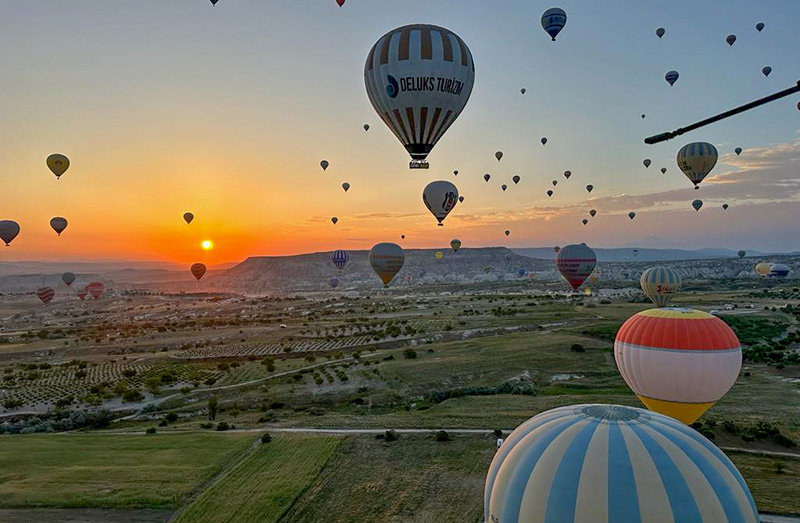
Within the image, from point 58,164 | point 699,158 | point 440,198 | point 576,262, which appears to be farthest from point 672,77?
point 58,164

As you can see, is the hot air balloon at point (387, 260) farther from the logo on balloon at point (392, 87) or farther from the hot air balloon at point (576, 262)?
the logo on balloon at point (392, 87)

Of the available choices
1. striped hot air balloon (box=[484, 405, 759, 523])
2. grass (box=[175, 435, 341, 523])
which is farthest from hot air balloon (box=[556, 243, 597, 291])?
striped hot air balloon (box=[484, 405, 759, 523])

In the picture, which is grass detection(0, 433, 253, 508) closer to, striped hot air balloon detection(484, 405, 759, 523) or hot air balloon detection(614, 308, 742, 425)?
striped hot air balloon detection(484, 405, 759, 523)

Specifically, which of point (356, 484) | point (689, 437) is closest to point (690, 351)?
point (689, 437)

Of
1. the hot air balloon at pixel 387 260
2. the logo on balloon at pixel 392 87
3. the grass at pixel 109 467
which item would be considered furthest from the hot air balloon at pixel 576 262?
the grass at pixel 109 467

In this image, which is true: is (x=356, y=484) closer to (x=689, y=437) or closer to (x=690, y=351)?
(x=690, y=351)

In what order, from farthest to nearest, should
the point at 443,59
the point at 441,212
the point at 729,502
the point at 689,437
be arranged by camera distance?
the point at 441,212 < the point at 443,59 < the point at 689,437 < the point at 729,502
